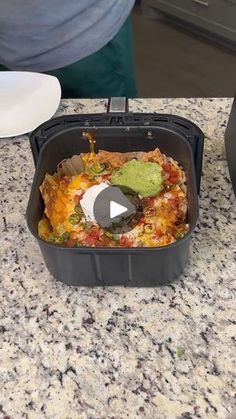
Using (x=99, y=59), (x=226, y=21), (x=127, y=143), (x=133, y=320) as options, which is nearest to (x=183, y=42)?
(x=226, y=21)

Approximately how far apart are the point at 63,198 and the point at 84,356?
19cm

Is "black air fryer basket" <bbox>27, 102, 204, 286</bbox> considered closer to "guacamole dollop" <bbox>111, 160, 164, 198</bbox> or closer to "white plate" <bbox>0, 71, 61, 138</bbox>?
"guacamole dollop" <bbox>111, 160, 164, 198</bbox>

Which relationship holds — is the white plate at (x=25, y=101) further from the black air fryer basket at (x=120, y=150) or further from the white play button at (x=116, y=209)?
the white play button at (x=116, y=209)

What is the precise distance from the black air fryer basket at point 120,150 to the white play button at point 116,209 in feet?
0.18

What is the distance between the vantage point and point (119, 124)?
0.73 meters

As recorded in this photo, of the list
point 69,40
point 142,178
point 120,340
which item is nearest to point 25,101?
point 69,40

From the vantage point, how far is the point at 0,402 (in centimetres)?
56

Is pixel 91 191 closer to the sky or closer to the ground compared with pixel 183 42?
closer to the sky

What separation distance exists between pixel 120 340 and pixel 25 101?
49 cm

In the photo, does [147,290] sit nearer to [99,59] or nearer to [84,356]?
[84,356]

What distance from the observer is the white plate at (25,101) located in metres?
0.90

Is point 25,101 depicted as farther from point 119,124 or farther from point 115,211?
point 115,211

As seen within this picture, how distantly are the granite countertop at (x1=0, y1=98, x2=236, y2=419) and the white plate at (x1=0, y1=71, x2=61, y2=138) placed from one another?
0.71 ft

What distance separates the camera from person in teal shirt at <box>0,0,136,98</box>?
41.3 inches
